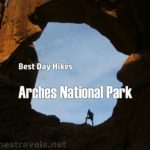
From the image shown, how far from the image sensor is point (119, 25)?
2075cm

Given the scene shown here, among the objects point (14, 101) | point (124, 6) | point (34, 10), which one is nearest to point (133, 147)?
point (124, 6)

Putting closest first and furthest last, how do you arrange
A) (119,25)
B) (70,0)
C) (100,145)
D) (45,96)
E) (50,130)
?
(45,96) < (100,145) < (119,25) < (50,130) < (70,0)

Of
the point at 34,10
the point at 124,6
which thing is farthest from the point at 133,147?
the point at 34,10

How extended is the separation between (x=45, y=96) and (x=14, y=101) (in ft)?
27.4

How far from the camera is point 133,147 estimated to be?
54.5 ft

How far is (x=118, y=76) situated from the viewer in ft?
64.8

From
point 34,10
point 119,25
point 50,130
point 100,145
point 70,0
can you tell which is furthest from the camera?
point 34,10

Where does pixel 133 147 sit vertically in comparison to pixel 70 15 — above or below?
below

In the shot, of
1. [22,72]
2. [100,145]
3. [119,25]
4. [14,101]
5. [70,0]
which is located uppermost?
[70,0]

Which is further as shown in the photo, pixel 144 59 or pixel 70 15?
pixel 70 15

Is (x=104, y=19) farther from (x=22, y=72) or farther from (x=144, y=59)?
(x=22, y=72)

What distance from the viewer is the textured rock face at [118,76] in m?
18.5

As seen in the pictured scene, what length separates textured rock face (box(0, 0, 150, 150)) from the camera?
18500 mm

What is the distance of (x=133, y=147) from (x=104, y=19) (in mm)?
7860
